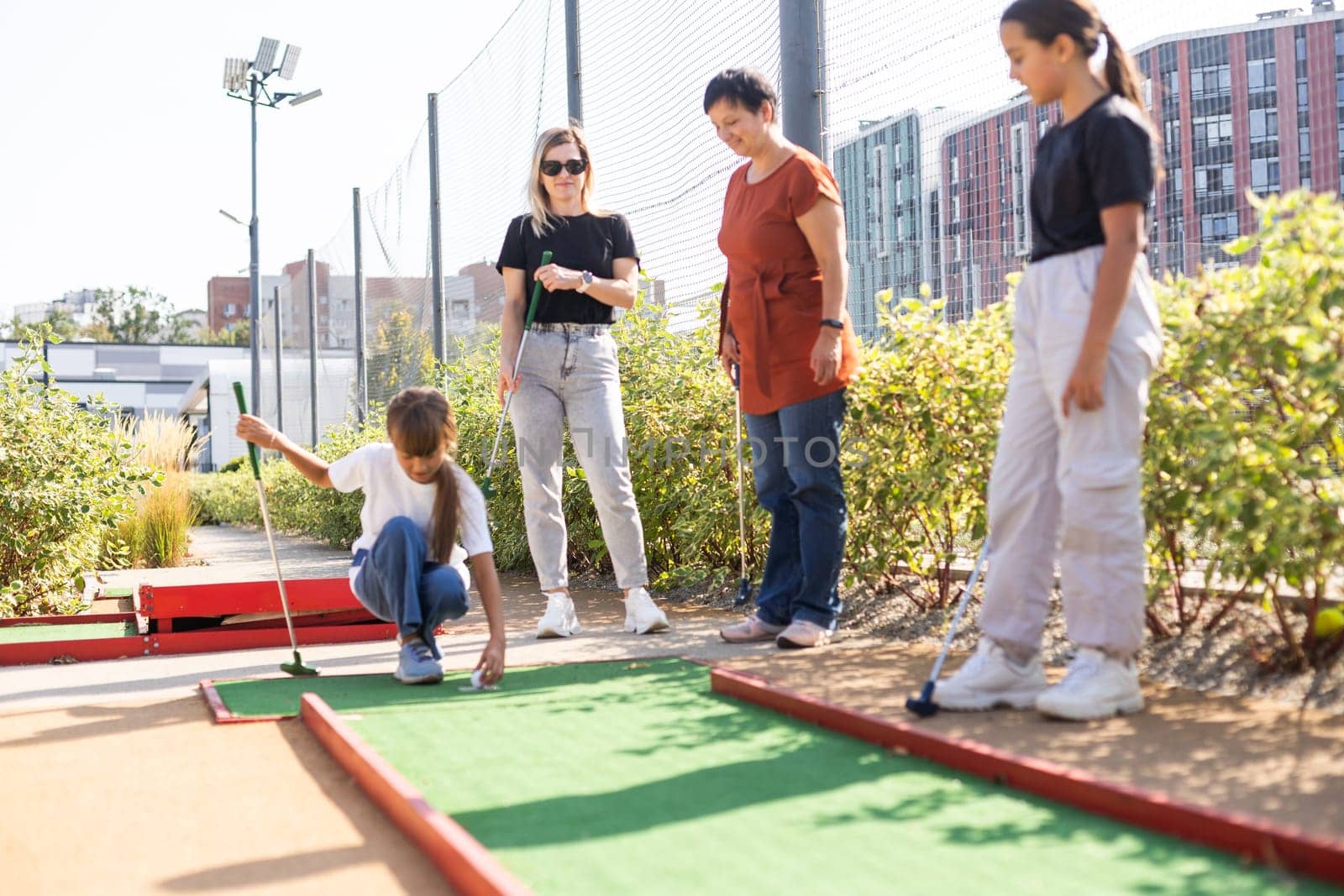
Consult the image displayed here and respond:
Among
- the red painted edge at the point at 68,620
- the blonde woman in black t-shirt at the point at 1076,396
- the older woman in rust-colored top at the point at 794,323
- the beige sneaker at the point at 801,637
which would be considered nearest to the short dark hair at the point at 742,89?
the older woman in rust-colored top at the point at 794,323

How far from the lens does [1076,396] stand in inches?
113

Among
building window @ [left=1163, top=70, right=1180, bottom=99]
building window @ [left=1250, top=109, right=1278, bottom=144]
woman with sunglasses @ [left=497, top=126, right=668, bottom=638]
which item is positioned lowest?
woman with sunglasses @ [left=497, top=126, right=668, bottom=638]

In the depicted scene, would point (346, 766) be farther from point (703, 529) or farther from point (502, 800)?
point (703, 529)

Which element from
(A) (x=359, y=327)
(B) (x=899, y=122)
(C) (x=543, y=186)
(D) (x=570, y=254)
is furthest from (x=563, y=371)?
(A) (x=359, y=327)

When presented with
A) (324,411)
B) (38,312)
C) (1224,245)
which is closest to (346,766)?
(1224,245)

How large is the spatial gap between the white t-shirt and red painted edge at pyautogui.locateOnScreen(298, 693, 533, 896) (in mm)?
821

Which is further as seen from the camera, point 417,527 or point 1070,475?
point 417,527

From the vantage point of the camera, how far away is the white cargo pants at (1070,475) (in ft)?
9.40

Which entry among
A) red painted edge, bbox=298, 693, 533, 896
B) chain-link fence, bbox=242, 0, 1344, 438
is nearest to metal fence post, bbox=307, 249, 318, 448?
chain-link fence, bbox=242, 0, 1344, 438

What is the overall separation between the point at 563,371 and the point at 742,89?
1.29m

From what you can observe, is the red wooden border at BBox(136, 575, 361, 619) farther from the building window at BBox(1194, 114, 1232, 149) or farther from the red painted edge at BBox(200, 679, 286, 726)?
the building window at BBox(1194, 114, 1232, 149)

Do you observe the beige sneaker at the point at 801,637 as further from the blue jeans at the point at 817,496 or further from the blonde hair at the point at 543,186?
the blonde hair at the point at 543,186

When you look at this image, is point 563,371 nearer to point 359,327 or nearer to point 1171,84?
point 1171,84

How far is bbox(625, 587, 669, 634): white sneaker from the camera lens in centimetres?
473
